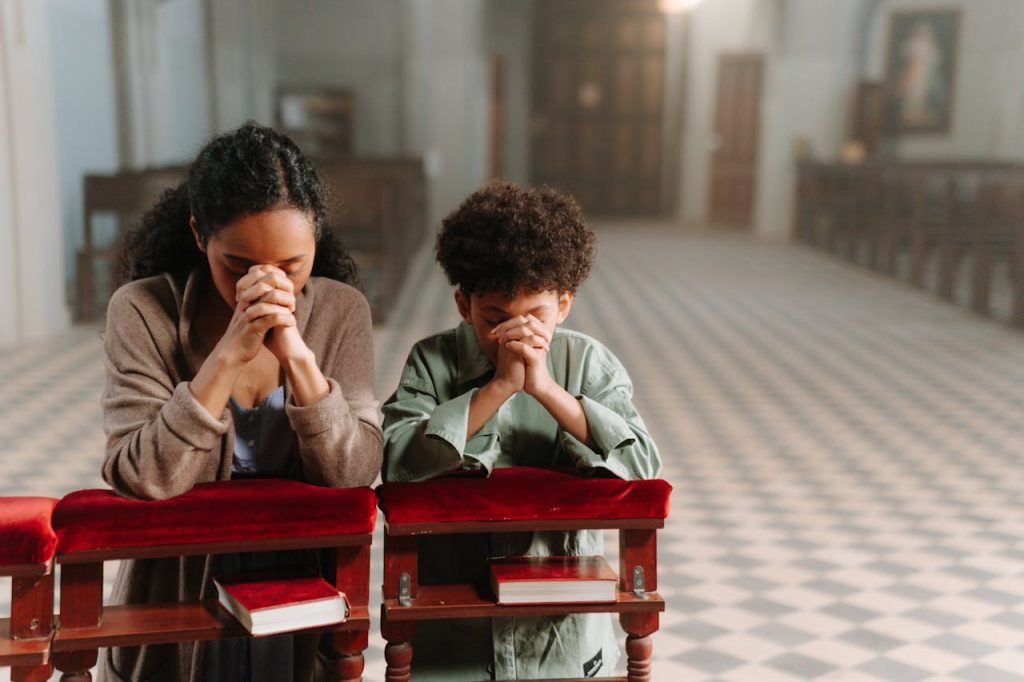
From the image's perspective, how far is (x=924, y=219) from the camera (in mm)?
11852

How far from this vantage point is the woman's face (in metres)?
1.94

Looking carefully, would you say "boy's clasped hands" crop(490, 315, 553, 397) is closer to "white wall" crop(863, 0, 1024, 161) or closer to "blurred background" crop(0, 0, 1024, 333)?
"blurred background" crop(0, 0, 1024, 333)

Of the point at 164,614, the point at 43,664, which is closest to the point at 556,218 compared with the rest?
the point at 164,614

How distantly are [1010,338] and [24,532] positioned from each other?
8.72 m

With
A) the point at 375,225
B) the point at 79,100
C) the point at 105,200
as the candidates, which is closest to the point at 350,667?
the point at 375,225

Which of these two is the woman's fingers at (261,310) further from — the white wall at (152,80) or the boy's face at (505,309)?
the white wall at (152,80)

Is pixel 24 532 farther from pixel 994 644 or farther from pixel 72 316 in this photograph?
pixel 72 316

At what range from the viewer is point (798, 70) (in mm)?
17188

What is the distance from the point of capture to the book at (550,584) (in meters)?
1.97

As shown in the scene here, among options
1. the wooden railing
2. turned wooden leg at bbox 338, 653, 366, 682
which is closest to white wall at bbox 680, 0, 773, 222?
the wooden railing

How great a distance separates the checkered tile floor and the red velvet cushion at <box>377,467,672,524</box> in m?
1.21

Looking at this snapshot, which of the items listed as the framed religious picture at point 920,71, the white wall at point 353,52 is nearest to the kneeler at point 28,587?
the framed religious picture at point 920,71

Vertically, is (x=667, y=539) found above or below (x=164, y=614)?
below

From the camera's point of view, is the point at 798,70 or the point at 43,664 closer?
the point at 43,664
